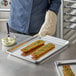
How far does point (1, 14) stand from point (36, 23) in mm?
1253

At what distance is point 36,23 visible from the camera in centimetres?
174

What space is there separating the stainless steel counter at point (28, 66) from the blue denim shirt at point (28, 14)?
545 mm

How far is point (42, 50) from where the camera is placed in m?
1.15

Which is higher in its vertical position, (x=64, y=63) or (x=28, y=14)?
(x=28, y=14)

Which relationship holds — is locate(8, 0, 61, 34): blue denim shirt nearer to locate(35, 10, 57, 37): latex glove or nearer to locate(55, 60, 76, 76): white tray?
locate(35, 10, 57, 37): latex glove

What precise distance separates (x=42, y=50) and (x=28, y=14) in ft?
1.97

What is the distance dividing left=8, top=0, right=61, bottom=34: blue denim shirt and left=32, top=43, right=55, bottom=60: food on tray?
511 millimetres

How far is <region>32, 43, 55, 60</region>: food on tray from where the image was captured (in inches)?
42.8

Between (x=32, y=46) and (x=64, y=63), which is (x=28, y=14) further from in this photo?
(x=64, y=63)

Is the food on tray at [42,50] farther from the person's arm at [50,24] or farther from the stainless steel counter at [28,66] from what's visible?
the person's arm at [50,24]

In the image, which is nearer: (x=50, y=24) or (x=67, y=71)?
(x=67, y=71)

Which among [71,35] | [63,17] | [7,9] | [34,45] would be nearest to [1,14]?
[7,9]

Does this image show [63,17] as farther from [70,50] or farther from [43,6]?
[70,50]

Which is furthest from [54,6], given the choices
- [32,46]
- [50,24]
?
[32,46]
